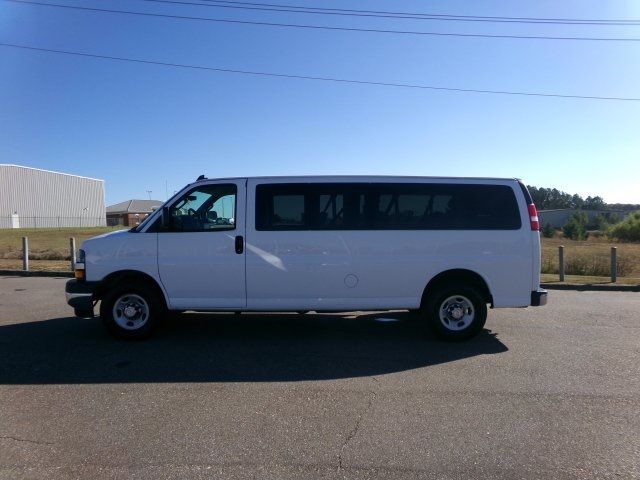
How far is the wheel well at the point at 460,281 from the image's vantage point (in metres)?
6.84

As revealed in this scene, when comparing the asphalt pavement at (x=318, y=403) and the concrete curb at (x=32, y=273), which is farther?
the concrete curb at (x=32, y=273)

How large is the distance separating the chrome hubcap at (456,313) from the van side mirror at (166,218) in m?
3.81

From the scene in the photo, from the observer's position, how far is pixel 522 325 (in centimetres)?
801

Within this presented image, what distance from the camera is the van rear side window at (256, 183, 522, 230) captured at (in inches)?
266

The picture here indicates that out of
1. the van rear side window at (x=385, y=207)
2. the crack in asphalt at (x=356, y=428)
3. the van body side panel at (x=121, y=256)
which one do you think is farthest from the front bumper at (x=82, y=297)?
the crack in asphalt at (x=356, y=428)

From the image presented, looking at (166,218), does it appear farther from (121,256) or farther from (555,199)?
(555,199)

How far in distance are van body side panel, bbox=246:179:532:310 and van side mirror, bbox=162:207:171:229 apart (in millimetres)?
1072

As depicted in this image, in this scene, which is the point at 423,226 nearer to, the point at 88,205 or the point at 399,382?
the point at 399,382

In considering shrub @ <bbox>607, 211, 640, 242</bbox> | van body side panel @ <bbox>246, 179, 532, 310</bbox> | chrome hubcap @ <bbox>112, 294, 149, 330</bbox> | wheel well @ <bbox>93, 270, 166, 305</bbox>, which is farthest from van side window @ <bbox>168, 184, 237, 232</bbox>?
shrub @ <bbox>607, 211, 640, 242</bbox>

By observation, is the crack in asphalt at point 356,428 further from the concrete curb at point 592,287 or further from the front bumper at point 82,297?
the concrete curb at point 592,287

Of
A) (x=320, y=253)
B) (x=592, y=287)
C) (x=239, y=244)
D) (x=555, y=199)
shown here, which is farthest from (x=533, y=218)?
(x=555, y=199)

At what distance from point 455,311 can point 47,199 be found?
87484 millimetres

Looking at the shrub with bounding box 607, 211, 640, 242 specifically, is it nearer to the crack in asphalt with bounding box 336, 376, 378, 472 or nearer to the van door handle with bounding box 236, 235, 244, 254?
the van door handle with bounding box 236, 235, 244, 254

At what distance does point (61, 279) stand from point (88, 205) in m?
86.0
